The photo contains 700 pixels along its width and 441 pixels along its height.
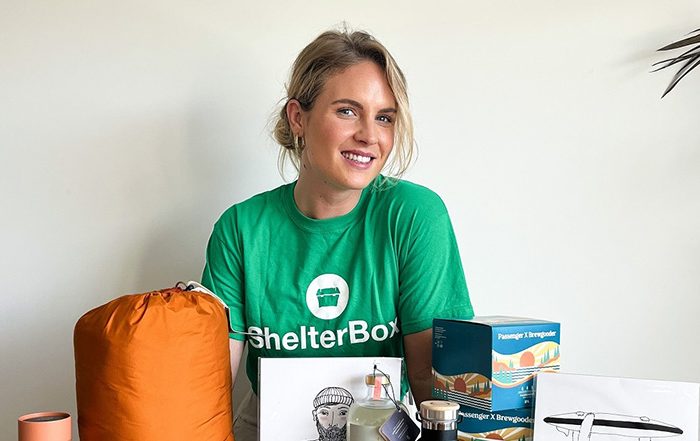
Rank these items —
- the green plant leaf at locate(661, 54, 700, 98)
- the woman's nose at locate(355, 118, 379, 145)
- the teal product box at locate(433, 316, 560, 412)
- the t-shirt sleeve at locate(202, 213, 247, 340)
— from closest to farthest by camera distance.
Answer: the teal product box at locate(433, 316, 560, 412) < the woman's nose at locate(355, 118, 379, 145) < the t-shirt sleeve at locate(202, 213, 247, 340) < the green plant leaf at locate(661, 54, 700, 98)

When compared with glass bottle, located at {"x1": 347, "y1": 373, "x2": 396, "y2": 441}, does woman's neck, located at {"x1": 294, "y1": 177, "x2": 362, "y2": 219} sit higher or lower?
higher

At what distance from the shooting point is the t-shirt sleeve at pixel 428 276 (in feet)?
4.22

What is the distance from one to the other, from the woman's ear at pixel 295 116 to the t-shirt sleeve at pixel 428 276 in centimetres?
26

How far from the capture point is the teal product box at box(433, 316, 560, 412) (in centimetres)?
104

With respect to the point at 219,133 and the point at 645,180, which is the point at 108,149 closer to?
the point at 219,133

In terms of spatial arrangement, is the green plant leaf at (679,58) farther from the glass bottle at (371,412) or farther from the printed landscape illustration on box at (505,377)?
the glass bottle at (371,412)

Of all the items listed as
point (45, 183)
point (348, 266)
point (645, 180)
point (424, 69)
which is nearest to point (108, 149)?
point (45, 183)

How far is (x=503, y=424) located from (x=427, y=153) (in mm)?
676

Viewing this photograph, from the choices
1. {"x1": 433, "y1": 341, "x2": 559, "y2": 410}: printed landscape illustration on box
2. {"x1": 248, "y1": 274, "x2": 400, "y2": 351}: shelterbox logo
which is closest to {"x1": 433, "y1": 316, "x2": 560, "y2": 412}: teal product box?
{"x1": 433, "y1": 341, "x2": 559, "y2": 410}: printed landscape illustration on box

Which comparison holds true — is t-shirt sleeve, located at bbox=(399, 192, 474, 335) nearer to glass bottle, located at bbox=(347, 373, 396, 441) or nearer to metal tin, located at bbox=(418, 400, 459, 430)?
glass bottle, located at bbox=(347, 373, 396, 441)

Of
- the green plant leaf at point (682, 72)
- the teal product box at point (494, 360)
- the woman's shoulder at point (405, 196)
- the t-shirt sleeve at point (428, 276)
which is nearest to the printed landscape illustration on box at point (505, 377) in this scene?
the teal product box at point (494, 360)

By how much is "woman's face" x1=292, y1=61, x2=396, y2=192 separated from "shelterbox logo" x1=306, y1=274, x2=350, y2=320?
17 centimetres

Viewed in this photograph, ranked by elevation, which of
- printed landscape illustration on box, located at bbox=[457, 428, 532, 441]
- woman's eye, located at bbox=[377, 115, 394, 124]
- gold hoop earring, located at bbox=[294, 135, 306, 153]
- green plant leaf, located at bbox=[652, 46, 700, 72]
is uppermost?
green plant leaf, located at bbox=[652, 46, 700, 72]

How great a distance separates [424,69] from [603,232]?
51 centimetres
